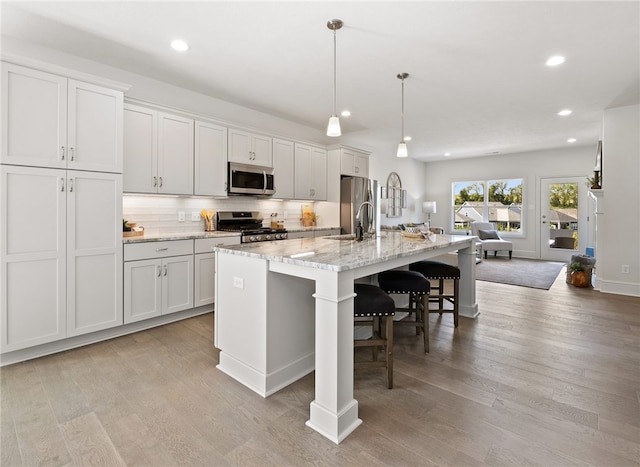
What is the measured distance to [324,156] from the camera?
5398 millimetres

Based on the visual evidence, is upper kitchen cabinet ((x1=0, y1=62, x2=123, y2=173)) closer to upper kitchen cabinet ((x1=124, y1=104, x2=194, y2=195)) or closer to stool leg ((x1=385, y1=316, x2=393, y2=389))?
upper kitchen cabinet ((x1=124, y1=104, x2=194, y2=195))

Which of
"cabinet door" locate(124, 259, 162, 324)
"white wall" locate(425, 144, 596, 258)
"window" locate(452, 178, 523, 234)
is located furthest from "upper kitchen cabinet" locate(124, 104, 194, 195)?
"window" locate(452, 178, 523, 234)

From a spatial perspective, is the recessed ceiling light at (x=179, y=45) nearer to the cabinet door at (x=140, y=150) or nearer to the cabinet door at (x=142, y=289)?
the cabinet door at (x=140, y=150)

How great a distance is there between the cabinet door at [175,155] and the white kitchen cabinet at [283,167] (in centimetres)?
125

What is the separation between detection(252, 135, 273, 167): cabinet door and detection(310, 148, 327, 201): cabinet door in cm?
87

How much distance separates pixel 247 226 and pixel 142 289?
1.64 m

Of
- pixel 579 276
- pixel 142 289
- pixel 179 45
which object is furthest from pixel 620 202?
pixel 142 289

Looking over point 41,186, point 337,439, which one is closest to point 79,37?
point 41,186

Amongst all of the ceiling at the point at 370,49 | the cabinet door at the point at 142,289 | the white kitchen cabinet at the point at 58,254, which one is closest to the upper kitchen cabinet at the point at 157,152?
the white kitchen cabinet at the point at 58,254

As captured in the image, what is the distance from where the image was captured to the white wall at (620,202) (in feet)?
14.4

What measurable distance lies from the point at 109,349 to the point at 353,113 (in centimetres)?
401

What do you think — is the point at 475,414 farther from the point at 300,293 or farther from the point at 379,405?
the point at 300,293

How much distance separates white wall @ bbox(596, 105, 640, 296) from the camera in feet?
14.4

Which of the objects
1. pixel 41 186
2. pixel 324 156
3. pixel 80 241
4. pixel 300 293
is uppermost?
pixel 324 156
